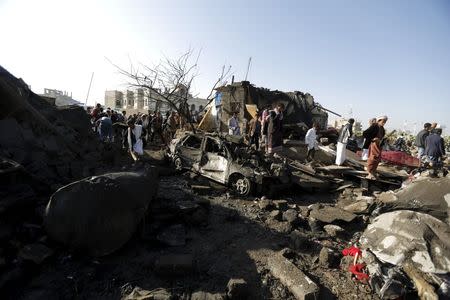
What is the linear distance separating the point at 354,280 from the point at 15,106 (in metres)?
8.22

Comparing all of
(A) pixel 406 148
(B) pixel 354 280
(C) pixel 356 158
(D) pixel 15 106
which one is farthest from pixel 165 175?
(A) pixel 406 148

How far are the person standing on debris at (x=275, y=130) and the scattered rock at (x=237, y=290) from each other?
7.24 meters

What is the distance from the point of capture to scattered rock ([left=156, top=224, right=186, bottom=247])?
5.05 metres

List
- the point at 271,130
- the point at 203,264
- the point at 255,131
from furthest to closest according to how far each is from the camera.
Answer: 1. the point at 255,131
2. the point at 271,130
3. the point at 203,264

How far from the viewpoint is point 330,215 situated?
21.6ft

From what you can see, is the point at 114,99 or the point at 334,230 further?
the point at 114,99

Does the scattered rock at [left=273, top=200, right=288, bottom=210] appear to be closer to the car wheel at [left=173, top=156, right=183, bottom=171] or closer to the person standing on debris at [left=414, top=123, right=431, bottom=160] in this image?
the car wheel at [left=173, top=156, right=183, bottom=171]

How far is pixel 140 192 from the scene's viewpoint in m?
5.01

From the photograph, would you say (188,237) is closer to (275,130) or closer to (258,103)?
(275,130)

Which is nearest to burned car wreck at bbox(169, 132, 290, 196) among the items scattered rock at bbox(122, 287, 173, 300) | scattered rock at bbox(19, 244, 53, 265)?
scattered rock at bbox(122, 287, 173, 300)

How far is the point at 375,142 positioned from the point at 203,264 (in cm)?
651

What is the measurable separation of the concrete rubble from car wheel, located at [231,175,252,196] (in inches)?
1.7

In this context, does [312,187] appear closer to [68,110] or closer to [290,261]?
[290,261]

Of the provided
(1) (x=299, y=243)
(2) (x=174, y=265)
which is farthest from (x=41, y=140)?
(1) (x=299, y=243)
